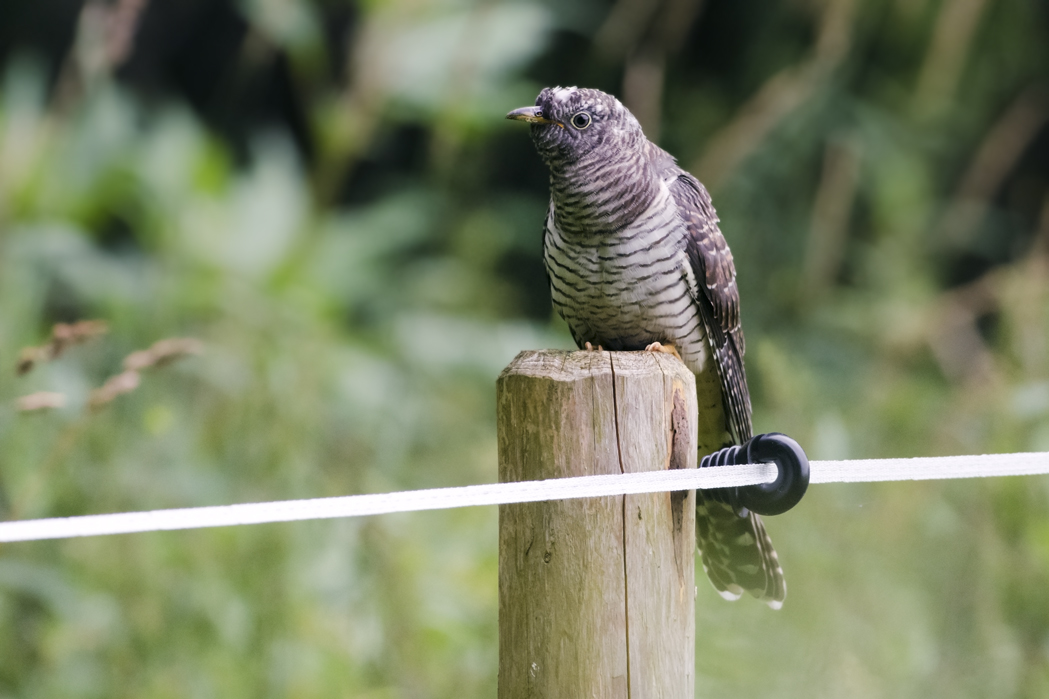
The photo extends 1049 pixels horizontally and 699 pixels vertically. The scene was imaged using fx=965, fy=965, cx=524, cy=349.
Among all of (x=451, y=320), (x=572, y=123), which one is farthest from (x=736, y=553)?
(x=451, y=320)

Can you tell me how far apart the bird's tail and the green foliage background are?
547mm

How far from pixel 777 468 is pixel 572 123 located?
0.99 metres

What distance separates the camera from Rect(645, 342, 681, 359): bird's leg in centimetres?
216

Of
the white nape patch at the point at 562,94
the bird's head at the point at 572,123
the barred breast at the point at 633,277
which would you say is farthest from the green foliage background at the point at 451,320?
the white nape patch at the point at 562,94

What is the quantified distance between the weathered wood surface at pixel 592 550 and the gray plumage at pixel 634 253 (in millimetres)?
737

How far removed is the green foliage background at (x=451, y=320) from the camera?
2514 mm

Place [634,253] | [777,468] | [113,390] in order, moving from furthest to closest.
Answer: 1. [634,253]
2. [113,390]
3. [777,468]

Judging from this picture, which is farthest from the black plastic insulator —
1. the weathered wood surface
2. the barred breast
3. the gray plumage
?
the barred breast

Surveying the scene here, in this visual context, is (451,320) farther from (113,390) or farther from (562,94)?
(113,390)

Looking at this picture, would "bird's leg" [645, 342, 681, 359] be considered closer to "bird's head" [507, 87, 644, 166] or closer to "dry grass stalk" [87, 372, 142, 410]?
"bird's head" [507, 87, 644, 166]

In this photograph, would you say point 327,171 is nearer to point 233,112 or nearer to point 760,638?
point 233,112

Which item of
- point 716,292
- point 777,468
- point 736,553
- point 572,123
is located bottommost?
point 736,553

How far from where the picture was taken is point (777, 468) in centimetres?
155

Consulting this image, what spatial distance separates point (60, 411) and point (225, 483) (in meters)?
0.49
